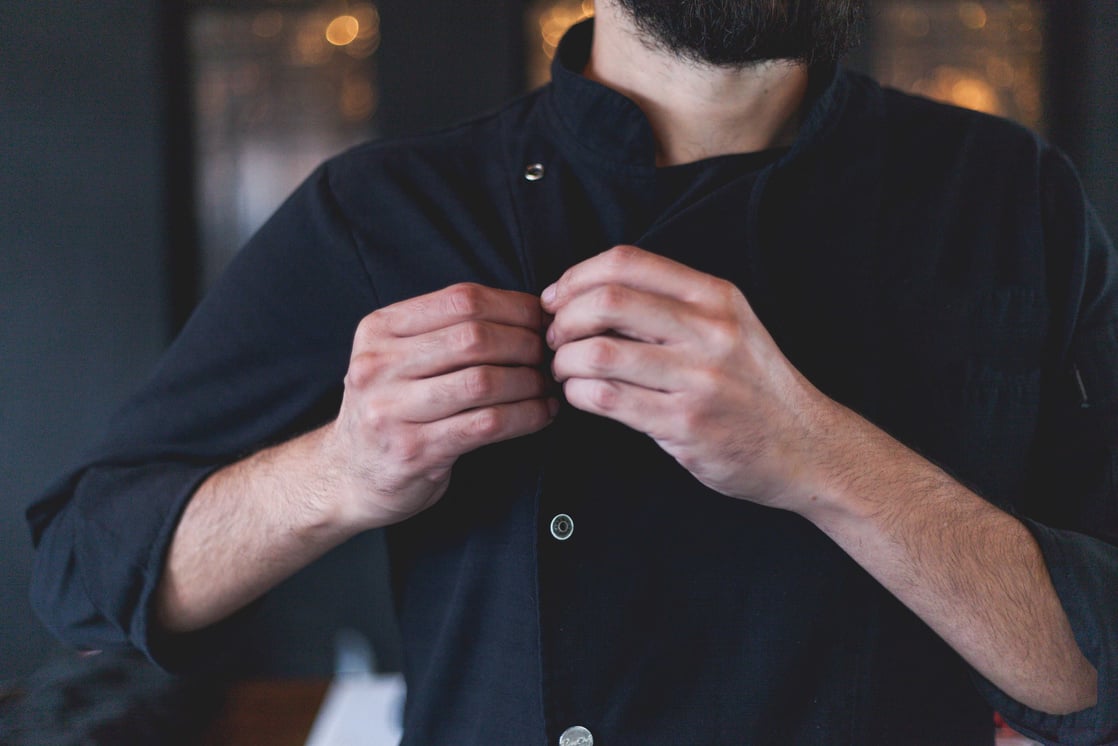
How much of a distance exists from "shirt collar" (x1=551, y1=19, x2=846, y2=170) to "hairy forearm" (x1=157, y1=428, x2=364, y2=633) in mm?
405

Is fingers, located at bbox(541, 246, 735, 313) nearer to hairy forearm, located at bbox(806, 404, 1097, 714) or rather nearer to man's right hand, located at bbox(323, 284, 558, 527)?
man's right hand, located at bbox(323, 284, 558, 527)

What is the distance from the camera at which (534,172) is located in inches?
38.1

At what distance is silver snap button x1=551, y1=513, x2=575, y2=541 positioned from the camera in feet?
2.81

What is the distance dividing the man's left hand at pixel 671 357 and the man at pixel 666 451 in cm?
3

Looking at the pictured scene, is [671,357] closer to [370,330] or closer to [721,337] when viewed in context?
[721,337]

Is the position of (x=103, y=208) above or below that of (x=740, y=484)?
below

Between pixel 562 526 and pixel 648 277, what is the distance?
28cm

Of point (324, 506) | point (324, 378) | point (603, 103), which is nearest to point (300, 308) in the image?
point (324, 378)

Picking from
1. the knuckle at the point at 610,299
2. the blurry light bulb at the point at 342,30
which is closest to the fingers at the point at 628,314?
the knuckle at the point at 610,299

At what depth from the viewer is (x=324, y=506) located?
89 centimetres

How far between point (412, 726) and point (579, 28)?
0.79 metres

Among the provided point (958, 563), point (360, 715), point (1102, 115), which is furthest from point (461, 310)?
point (1102, 115)

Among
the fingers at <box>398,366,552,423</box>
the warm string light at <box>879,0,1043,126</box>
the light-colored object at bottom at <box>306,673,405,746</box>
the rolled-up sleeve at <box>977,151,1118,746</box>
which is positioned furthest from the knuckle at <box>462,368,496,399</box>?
the warm string light at <box>879,0,1043,126</box>

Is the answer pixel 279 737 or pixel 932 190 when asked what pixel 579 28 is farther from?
pixel 279 737
